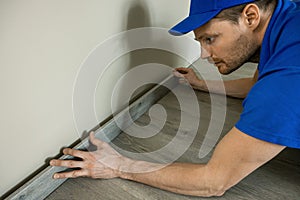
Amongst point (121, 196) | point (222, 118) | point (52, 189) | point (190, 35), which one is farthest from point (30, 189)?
point (190, 35)

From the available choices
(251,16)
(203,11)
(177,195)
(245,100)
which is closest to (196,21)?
(203,11)

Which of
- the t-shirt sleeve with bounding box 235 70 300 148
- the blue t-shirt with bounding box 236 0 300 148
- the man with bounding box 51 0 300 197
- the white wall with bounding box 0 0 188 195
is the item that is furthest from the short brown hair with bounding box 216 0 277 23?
the white wall with bounding box 0 0 188 195

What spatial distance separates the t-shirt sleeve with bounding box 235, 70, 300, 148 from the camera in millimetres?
721

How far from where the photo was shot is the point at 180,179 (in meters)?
0.92

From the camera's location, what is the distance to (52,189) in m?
0.96

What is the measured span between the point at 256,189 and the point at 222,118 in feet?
1.20

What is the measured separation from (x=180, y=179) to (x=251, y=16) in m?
0.50

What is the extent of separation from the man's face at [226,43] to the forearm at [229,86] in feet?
1.11

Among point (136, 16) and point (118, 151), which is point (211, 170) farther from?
point (136, 16)

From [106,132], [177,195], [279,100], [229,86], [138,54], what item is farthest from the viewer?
[229,86]

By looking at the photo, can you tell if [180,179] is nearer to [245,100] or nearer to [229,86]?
[245,100]

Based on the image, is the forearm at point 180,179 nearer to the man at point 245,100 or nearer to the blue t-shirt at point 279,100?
the man at point 245,100

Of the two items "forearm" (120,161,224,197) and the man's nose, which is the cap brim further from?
"forearm" (120,161,224,197)

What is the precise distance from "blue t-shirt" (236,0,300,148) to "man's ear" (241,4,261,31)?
4.1 inches
